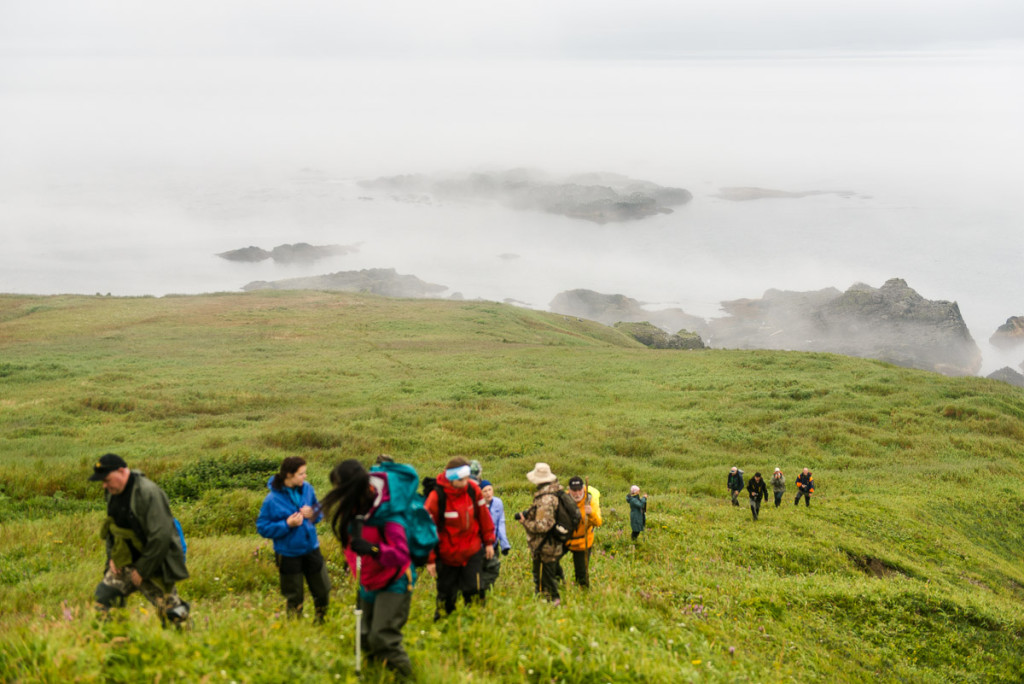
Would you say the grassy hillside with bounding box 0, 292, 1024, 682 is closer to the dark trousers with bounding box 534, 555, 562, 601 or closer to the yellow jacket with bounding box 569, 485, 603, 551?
the dark trousers with bounding box 534, 555, 562, 601

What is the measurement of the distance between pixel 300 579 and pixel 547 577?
3919mm

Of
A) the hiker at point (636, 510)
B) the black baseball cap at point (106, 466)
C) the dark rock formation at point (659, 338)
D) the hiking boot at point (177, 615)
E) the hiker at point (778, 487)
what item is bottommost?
the hiker at point (778, 487)

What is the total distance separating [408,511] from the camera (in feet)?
20.9

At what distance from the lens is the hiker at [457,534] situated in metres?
7.20

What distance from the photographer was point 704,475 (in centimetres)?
2670

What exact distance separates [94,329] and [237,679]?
65526 millimetres

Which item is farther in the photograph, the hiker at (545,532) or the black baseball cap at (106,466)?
the hiker at (545,532)

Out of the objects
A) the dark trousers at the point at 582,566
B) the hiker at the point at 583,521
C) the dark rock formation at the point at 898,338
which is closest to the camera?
the hiker at the point at 583,521

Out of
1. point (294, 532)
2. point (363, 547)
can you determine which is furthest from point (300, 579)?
point (363, 547)

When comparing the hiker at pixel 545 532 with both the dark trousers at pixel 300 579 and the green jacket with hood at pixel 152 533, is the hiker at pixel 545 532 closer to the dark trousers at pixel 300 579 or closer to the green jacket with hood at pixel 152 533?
the dark trousers at pixel 300 579

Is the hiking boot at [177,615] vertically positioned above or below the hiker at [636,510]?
above

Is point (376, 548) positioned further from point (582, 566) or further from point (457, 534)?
point (582, 566)

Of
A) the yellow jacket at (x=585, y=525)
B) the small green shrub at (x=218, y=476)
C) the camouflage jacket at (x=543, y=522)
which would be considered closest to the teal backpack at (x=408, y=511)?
the camouflage jacket at (x=543, y=522)

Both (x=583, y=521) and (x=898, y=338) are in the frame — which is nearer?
(x=583, y=521)
